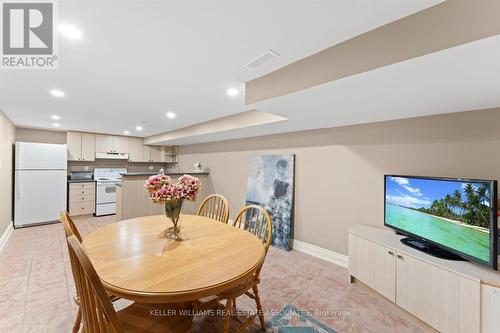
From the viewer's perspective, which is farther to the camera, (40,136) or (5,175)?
(40,136)

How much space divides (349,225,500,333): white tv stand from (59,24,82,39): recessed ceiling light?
3.05 meters

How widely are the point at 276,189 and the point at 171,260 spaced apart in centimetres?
253

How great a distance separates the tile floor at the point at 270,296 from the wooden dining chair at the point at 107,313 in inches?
26.4

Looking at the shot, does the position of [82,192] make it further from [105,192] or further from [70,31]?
[70,31]

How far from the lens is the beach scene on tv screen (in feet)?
4.95

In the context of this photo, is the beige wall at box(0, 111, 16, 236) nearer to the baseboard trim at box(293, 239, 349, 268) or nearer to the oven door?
the oven door

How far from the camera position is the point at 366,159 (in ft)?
8.51

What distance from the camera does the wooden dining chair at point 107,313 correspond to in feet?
2.57

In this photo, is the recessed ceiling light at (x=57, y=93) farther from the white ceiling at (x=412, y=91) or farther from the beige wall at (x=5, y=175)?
the white ceiling at (x=412, y=91)

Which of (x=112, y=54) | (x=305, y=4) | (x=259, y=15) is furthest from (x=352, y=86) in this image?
(x=112, y=54)

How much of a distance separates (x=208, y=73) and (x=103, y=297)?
1.79 m

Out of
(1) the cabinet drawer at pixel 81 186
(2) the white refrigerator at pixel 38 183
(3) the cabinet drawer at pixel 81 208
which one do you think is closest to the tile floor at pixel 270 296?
(2) the white refrigerator at pixel 38 183

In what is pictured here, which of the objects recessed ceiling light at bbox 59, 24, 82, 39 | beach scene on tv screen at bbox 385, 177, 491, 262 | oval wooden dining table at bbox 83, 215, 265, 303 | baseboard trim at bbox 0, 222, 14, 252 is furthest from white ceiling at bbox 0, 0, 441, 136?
baseboard trim at bbox 0, 222, 14, 252

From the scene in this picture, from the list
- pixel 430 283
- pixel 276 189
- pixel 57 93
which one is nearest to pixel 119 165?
pixel 57 93
